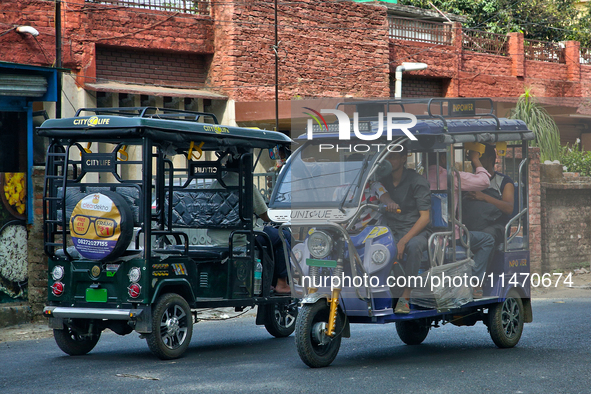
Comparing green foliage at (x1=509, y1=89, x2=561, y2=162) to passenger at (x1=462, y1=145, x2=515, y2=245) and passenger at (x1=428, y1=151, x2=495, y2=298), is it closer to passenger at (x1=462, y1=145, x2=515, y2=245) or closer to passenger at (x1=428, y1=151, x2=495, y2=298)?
passenger at (x1=462, y1=145, x2=515, y2=245)

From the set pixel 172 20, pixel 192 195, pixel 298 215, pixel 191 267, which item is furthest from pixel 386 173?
pixel 172 20

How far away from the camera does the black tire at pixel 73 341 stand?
26.1 feet

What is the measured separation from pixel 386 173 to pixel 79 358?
3736mm

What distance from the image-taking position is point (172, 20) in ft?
59.9

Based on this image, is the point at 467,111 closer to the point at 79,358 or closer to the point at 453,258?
the point at 453,258

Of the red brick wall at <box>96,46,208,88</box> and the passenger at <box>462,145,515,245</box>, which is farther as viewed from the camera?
the red brick wall at <box>96,46,208,88</box>

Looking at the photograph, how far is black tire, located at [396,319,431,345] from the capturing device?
8.55 metres

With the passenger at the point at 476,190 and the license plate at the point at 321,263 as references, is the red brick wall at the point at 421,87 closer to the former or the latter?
the passenger at the point at 476,190

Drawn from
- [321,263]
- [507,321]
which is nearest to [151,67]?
[507,321]

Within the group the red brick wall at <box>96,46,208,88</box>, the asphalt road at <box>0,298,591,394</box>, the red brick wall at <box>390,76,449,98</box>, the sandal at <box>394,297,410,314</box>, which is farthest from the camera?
the red brick wall at <box>390,76,449,98</box>

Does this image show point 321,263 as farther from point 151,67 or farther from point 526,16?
point 526,16

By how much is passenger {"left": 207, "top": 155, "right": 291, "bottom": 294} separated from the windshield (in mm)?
1061

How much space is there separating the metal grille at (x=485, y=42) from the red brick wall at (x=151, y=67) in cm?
1077

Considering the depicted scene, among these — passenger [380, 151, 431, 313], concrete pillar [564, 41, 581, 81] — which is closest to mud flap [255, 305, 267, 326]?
passenger [380, 151, 431, 313]
